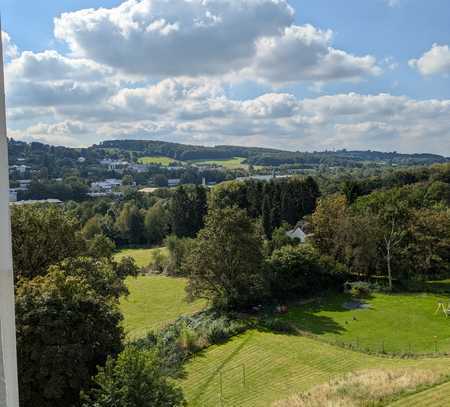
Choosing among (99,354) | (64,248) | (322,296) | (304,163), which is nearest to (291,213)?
(322,296)

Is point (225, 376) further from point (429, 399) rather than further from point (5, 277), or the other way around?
point (5, 277)

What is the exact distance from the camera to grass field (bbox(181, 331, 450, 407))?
15430 millimetres

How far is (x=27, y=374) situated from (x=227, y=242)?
15.5m

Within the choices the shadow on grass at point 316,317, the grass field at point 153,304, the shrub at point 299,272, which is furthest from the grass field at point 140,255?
the shadow on grass at point 316,317

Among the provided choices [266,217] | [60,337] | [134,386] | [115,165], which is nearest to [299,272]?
[266,217]

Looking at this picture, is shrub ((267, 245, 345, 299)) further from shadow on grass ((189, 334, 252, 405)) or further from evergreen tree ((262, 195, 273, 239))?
evergreen tree ((262, 195, 273, 239))

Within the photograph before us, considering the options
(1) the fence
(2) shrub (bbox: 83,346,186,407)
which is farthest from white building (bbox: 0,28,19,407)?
(1) the fence

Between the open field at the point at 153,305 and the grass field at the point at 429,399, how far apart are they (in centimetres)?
1300

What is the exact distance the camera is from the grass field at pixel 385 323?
2078 cm

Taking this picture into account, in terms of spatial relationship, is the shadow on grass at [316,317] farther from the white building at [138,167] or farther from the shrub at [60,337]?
the white building at [138,167]

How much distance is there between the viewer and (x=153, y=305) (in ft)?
93.5

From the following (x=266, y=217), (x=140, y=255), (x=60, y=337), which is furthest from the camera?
(x=140, y=255)

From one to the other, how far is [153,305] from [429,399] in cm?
1914

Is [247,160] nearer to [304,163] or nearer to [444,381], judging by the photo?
[304,163]
